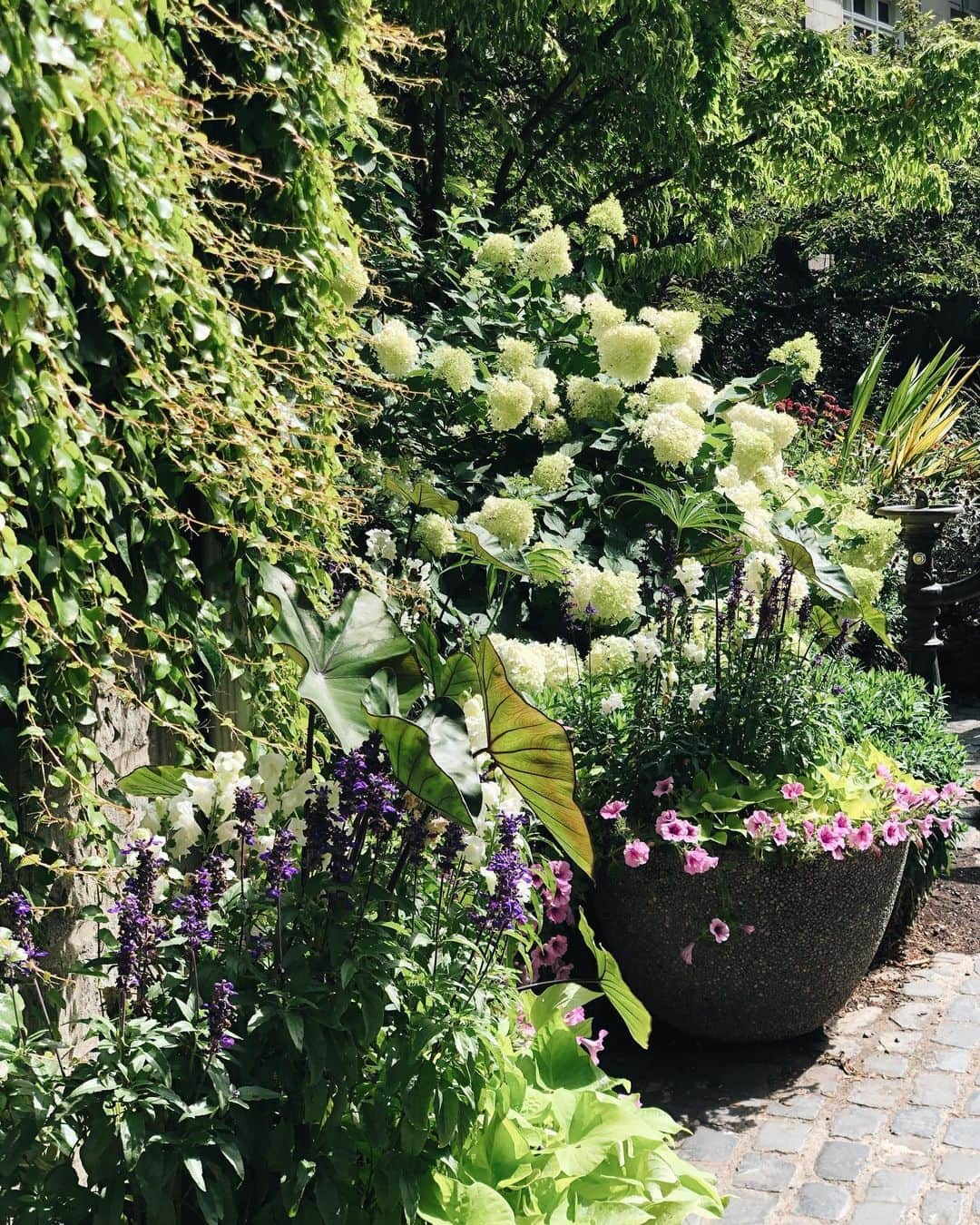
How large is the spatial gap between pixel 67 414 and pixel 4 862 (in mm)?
929

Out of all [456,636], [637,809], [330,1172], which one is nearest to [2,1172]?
[330,1172]

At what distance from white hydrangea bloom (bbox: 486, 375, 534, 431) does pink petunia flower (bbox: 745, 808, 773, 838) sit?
1771 millimetres

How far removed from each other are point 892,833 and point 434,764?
2.06m

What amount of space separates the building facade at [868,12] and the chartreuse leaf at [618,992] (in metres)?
17.7

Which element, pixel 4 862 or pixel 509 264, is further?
pixel 509 264

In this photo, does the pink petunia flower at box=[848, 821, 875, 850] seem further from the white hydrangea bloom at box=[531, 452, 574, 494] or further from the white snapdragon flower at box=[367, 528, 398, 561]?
the white hydrangea bloom at box=[531, 452, 574, 494]

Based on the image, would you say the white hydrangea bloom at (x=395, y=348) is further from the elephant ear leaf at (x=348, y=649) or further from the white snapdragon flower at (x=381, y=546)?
the elephant ear leaf at (x=348, y=649)

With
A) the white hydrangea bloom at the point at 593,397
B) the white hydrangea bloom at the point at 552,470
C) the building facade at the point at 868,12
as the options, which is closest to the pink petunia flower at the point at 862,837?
the white hydrangea bloom at the point at 552,470

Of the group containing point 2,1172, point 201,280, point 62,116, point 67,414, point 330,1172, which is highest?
point 62,116

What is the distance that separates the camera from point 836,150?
878 centimetres

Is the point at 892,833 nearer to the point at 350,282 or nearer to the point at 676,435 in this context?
the point at 676,435

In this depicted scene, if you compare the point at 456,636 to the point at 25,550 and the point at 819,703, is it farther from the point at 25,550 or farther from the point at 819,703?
the point at 25,550

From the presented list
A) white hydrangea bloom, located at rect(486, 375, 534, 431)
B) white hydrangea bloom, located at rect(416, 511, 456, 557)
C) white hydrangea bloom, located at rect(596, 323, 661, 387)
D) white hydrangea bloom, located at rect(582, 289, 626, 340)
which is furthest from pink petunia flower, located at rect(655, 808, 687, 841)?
white hydrangea bloom, located at rect(582, 289, 626, 340)

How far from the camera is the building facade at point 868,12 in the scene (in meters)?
20.0
